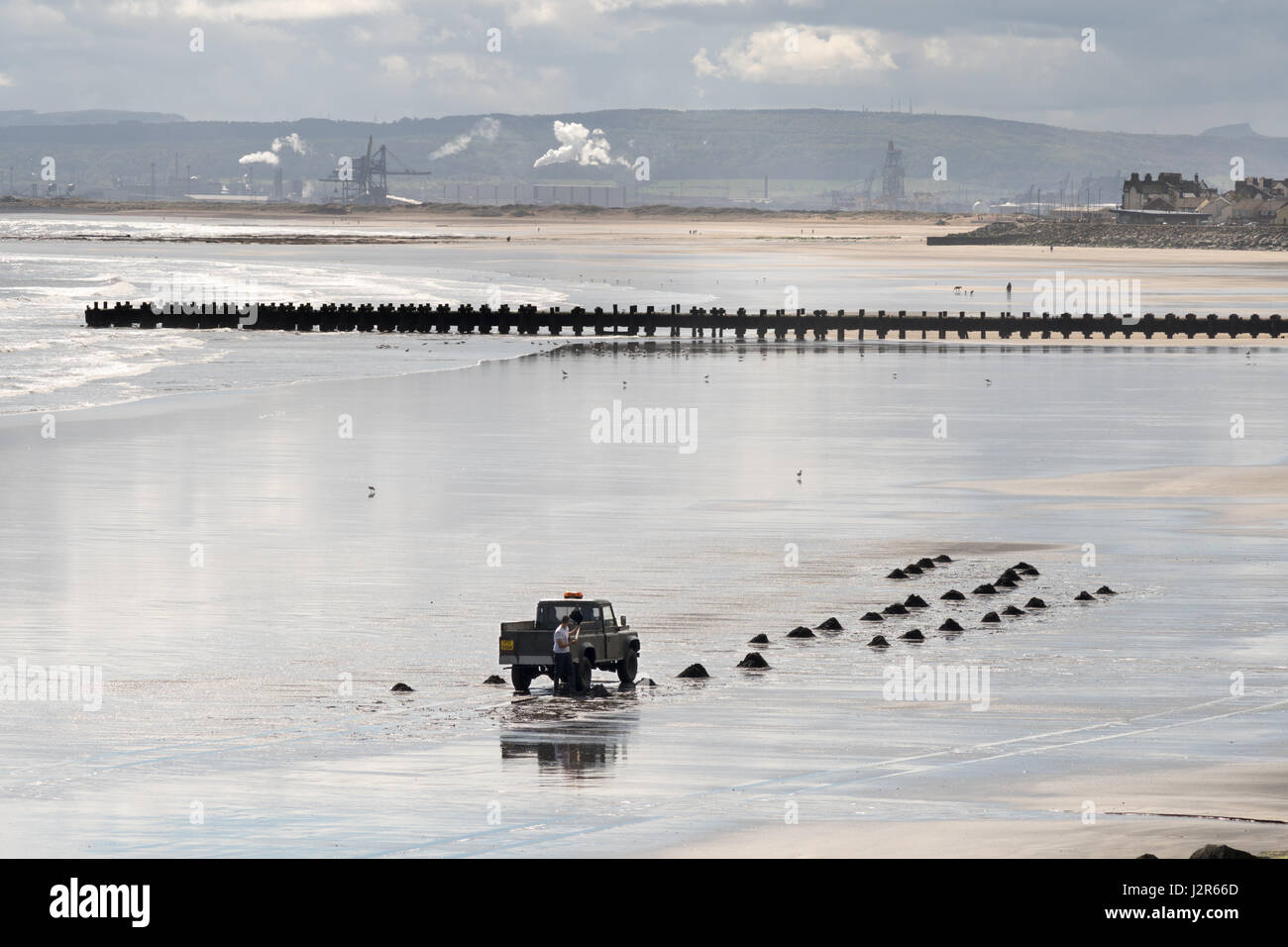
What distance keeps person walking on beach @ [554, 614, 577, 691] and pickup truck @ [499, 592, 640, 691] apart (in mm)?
53

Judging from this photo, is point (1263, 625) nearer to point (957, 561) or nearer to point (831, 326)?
point (957, 561)

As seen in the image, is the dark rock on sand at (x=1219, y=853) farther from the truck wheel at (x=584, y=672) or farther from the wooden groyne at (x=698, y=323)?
the wooden groyne at (x=698, y=323)

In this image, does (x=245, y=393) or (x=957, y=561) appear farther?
(x=245, y=393)

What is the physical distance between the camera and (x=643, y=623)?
88.4 feet

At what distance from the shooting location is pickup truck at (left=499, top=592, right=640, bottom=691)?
2250 cm

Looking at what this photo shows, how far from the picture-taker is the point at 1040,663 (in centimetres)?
2445

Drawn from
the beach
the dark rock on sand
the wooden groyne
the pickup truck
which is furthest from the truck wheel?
the wooden groyne

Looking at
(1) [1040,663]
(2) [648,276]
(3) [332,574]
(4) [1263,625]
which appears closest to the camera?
(1) [1040,663]

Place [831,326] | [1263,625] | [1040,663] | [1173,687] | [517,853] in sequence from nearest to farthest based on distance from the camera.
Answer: [517,853], [1173,687], [1040,663], [1263,625], [831,326]

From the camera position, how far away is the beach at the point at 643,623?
675 inches

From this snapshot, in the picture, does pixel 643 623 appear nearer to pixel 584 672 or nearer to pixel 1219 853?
pixel 584 672

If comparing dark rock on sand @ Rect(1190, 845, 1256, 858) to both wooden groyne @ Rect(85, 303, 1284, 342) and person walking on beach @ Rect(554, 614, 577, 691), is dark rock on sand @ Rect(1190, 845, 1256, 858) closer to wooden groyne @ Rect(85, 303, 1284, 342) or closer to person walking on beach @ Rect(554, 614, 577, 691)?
person walking on beach @ Rect(554, 614, 577, 691)

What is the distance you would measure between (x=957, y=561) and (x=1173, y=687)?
9863 millimetres

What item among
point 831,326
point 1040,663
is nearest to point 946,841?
point 1040,663
